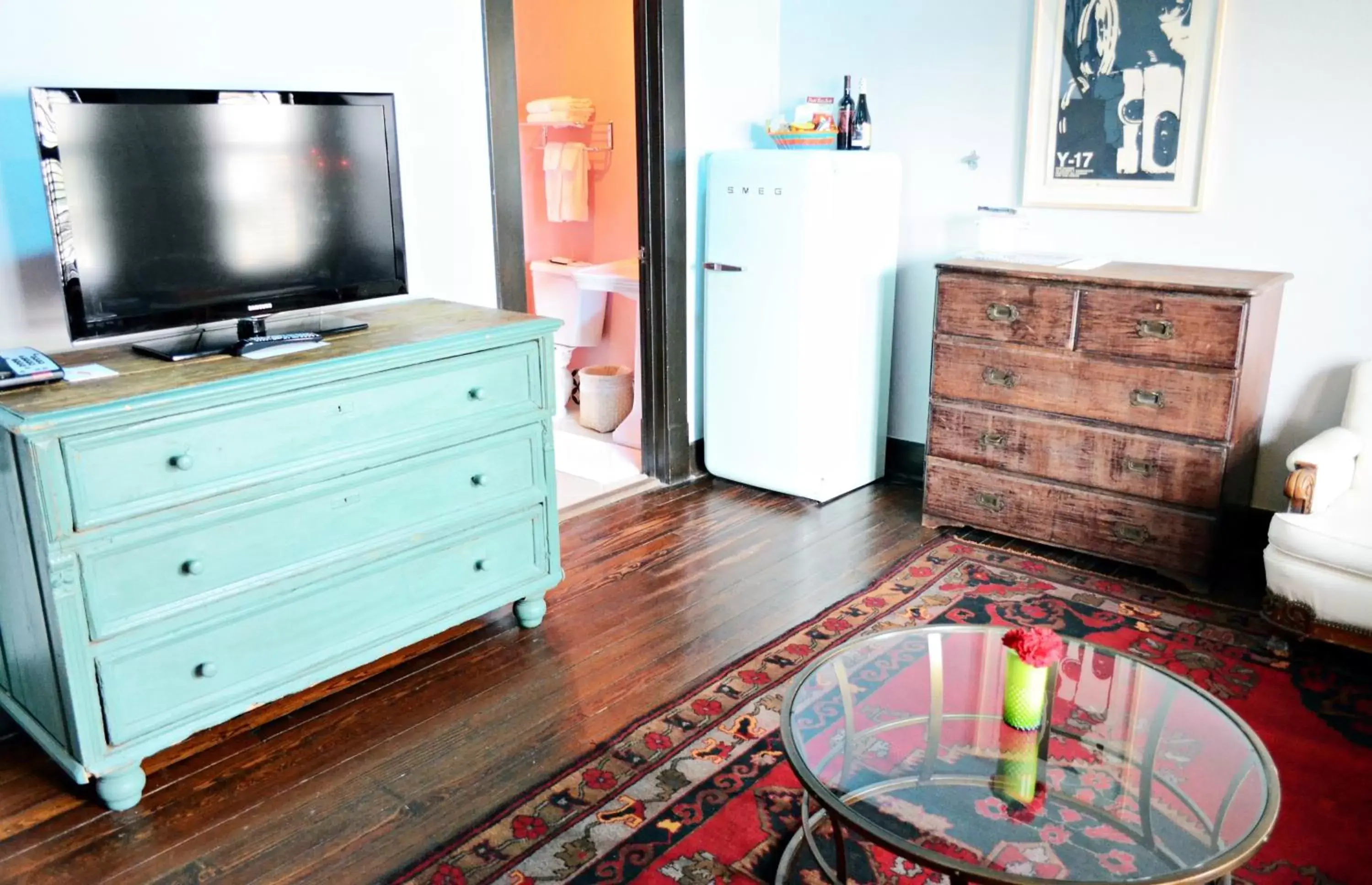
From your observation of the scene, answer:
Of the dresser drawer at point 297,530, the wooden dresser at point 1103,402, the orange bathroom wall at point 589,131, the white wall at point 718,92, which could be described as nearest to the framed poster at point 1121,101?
the wooden dresser at point 1103,402

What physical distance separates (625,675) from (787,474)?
1437 mm

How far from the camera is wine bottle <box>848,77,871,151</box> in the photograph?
13.0 feet

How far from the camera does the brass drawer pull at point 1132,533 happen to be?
3266 mm

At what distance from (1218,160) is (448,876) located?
3027mm

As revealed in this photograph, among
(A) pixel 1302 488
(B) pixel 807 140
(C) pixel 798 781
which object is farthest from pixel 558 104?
(C) pixel 798 781

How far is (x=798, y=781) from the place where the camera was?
2.28m

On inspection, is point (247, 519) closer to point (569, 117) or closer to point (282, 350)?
point (282, 350)

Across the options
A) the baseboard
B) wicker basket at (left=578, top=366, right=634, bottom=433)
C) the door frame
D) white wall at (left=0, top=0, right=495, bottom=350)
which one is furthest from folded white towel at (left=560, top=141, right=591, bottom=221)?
the baseboard

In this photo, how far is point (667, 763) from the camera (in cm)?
234

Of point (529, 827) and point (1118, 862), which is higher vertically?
point (1118, 862)

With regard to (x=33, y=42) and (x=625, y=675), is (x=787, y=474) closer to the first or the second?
(x=625, y=675)

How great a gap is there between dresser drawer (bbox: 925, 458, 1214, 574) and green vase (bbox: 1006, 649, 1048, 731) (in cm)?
148

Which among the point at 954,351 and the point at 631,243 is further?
the point at 631,243

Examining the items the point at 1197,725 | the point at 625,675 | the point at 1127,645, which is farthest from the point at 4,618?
the point at 1127,645
